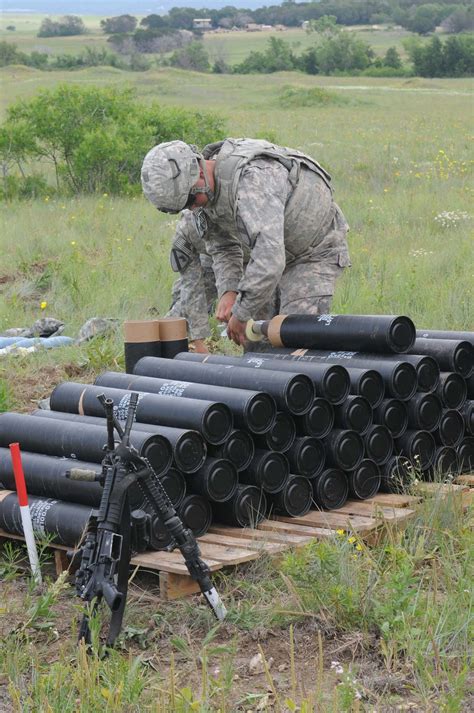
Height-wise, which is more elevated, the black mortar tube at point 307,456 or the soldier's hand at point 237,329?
the soldier's hand at point 237,329

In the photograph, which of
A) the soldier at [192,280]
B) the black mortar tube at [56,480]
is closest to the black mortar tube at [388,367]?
the black mortar tube at [56,480]

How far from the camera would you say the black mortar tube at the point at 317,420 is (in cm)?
514

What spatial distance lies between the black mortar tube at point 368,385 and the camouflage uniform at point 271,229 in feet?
2.80

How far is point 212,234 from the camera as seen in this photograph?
6.67 m

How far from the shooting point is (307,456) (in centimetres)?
514

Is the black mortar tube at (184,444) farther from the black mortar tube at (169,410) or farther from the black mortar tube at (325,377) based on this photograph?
the black mortar tube at (325,377)

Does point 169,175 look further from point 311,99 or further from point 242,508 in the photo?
point 311,99

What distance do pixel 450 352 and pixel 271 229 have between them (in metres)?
1.13

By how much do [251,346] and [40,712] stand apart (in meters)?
3.40

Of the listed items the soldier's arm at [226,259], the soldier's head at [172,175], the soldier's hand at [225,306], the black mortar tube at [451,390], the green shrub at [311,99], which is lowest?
the green shrub at [311,99]

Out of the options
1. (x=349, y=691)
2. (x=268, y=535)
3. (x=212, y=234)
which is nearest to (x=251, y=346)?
(x=212, y=234)

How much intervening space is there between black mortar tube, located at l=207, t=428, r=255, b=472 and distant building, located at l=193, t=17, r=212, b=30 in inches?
5604

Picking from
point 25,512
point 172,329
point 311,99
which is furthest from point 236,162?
point 311,99

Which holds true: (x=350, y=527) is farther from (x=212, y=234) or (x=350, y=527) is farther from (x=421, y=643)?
(x=212, y=234)
